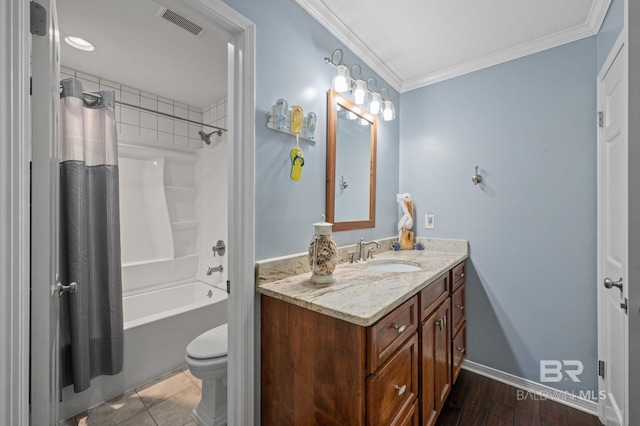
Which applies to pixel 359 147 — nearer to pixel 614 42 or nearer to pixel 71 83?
pixel 614 42

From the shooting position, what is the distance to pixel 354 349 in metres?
0.93

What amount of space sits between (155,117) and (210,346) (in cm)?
219

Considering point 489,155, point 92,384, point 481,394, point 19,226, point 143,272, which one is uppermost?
point 489,155

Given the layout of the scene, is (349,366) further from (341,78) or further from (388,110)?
(388,110)

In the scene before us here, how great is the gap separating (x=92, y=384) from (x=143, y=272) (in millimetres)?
1019

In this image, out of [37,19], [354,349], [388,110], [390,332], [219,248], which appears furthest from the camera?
[219,248]

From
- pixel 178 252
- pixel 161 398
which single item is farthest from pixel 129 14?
pixel 161 398

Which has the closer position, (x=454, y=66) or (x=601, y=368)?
(x=601, y=368)

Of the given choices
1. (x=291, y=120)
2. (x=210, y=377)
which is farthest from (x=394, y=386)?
(x=291, y=120)

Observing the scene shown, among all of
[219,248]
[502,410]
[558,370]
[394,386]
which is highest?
[219,248]

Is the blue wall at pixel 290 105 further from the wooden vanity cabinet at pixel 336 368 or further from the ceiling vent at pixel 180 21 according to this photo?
the ceiling vent at pixel 180 21

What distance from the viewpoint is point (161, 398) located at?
1795mm

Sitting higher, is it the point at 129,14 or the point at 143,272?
the point at 129,14

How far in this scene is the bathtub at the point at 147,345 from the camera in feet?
5.65
